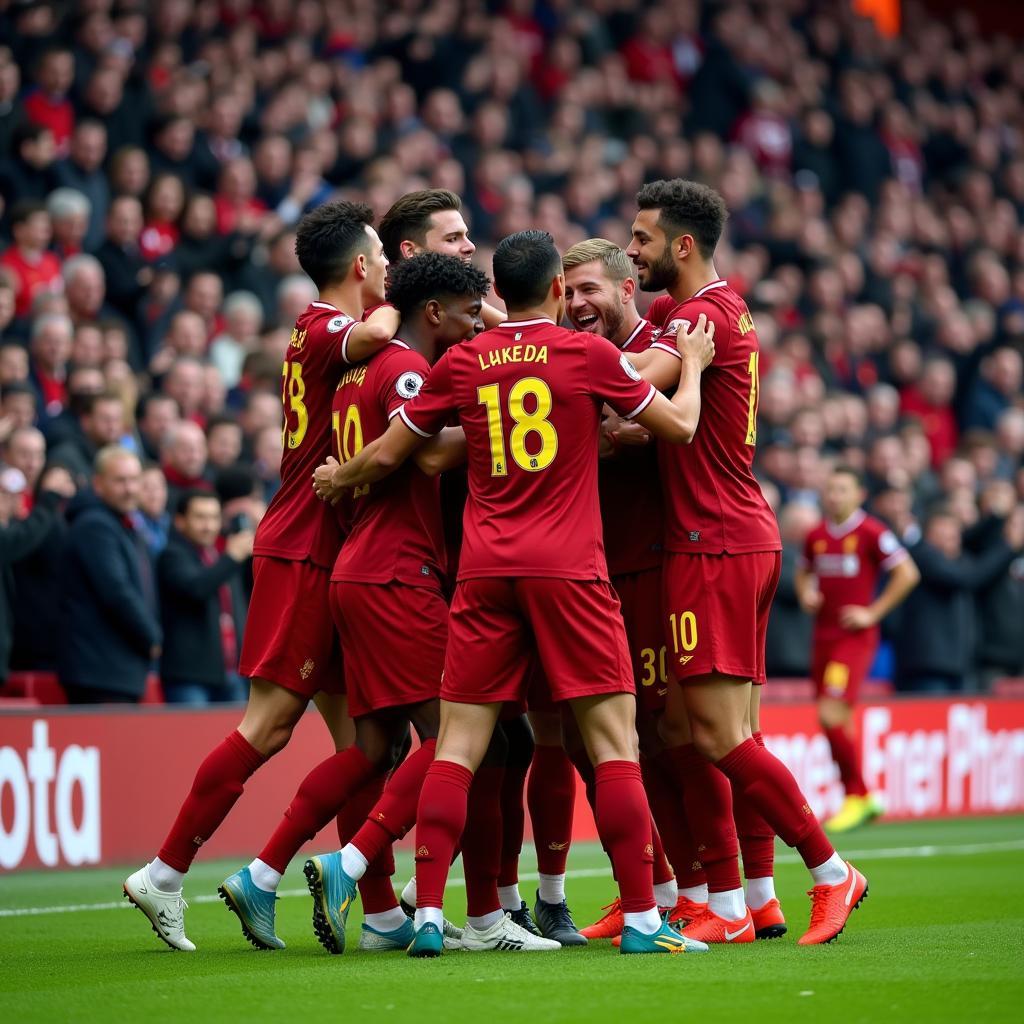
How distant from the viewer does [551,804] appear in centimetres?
719

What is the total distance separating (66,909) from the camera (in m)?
8.66

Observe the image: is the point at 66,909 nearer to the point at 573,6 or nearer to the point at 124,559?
the point at 124,559

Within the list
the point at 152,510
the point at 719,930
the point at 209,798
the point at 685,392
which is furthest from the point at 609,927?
the point at 152,510

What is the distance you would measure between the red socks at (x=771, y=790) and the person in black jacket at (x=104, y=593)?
4.86 meters

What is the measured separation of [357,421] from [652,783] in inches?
71.9

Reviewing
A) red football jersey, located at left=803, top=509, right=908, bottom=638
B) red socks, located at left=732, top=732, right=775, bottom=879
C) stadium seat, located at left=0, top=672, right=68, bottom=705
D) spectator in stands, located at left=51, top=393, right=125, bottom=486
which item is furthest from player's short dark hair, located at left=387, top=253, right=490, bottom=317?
red football jersey, located at left=803, top=509, right=908, bottom=638

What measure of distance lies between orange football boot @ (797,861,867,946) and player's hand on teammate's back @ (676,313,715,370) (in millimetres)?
1906

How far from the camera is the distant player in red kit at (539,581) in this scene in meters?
6.25

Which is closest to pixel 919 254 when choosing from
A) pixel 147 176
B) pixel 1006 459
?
pixel 1006 459

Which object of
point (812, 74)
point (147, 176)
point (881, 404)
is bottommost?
point (881, 404)

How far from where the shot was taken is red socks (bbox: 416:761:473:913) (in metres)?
6.23

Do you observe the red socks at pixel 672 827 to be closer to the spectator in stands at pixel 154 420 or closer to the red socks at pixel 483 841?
the red socks at pixel 483 841

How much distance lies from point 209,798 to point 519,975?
5.21ft

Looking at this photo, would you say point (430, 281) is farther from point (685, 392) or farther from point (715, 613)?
point (715, 613)
